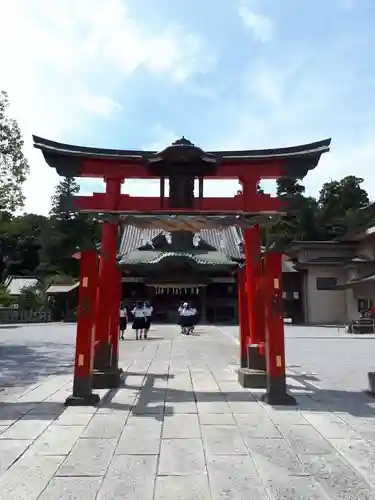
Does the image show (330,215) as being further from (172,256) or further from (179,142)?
(179,142)

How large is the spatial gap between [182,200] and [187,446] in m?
4.75

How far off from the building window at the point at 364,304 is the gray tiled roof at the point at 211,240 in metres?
9.53

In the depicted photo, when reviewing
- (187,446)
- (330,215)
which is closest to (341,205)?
(330,215)

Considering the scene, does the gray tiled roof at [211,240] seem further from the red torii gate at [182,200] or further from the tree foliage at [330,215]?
the red torii gate at [182,200]

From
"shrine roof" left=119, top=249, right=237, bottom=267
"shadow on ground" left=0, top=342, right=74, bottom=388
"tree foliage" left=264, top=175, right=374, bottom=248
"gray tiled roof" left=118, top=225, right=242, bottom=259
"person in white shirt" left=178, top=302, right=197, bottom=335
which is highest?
"tree foliage" left=264, top=175, right=374, bottom=248

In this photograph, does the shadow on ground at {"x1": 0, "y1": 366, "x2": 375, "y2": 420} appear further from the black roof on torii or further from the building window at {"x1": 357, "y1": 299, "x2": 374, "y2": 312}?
the building window at {"x1": 357, "y1": 299, "x2": 374, "y2": 312}

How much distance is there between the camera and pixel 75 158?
8.88 m

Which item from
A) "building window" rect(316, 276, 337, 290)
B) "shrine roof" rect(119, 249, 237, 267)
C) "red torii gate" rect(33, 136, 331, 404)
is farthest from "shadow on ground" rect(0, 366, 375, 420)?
"building window" rect(316, 276, 337, 290)

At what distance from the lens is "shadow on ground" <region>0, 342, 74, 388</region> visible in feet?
32.3

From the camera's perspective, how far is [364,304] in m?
30.4

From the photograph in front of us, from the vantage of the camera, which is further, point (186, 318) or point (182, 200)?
point (186, 318)

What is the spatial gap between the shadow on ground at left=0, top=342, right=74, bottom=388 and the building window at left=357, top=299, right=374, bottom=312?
68.0 feet

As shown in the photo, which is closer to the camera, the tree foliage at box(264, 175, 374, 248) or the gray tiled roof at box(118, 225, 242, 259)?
the gray tiled roof at box(118, 225, 242, 259)

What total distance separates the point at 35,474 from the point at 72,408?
2634 mm
